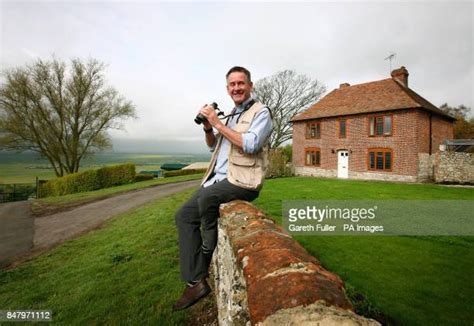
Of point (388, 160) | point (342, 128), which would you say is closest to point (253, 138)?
point (388, 160)

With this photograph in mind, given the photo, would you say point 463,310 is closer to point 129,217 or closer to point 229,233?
point 229,233

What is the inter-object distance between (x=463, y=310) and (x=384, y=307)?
104 centimetres

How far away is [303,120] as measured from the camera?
2677 cm

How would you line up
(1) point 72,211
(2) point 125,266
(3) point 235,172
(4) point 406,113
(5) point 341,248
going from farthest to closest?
1. (4) point 406,113
2. (1) point 72,211
3. (5) point 341,248
4. (2) point 125,266
5. (3) point 235,172

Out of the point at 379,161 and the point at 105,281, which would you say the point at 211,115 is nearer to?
the point at 105,281

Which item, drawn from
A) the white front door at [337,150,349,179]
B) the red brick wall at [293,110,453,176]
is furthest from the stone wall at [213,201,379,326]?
the white front door at [337,150,349,179]

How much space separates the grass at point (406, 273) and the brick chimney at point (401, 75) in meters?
22.1

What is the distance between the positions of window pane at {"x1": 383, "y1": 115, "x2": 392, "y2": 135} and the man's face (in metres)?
22.3

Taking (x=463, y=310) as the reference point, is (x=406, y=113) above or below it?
above

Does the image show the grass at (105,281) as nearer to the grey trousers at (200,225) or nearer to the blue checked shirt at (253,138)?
the grey trousers at (200,225)

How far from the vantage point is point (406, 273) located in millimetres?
4215

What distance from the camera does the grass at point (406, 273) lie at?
311 cm

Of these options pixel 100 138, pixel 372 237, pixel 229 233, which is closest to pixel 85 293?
pixel 229 233

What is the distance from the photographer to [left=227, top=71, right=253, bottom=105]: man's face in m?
2.64
